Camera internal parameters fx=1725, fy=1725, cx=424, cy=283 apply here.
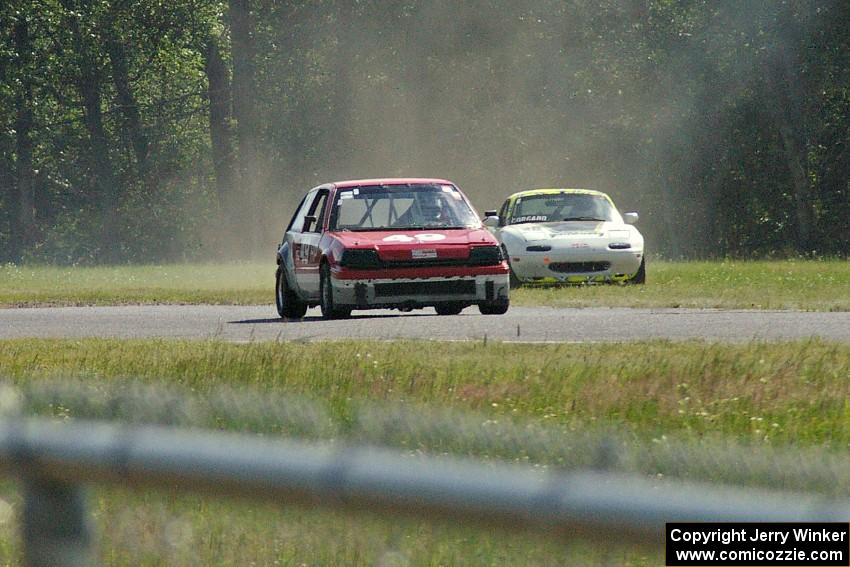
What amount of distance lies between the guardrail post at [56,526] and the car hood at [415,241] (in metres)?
15.0

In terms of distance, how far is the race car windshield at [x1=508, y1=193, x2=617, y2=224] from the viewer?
2544cm

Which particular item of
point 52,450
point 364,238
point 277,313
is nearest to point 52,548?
point 52,450

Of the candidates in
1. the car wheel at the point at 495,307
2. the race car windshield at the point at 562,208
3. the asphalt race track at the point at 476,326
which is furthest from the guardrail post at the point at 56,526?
the race car windshield at the point at 562,208

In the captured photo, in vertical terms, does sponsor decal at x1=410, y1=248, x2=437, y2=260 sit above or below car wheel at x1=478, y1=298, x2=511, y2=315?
above

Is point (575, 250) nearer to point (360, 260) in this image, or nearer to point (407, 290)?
point (407, 290)

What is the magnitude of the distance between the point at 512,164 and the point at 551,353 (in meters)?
47.6

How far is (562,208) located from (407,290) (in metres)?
8.25

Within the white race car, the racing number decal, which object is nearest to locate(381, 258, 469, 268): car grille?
the racing number decal

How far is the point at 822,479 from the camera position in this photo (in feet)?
8.14

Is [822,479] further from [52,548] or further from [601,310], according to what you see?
[601,310]

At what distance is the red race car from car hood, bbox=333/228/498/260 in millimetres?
10

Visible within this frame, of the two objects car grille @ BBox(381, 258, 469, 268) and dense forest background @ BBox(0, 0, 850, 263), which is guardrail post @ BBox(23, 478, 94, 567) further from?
dense forest background @ BBox(0, 0, 850, 263)

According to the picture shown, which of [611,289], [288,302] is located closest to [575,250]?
[611,289]

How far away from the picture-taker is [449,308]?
65.0 ft
